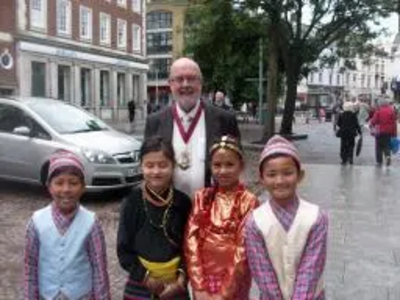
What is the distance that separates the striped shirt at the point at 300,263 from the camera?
12.1 ft


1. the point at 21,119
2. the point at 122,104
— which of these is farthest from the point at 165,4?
the point at 21,119

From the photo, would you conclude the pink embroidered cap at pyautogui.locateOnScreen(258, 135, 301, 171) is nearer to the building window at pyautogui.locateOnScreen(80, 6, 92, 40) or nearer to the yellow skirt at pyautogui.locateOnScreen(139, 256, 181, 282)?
the yellow skirt at pyautogui.locateOnScreen(139, 256, 181, 282)

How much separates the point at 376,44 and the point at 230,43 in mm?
6554

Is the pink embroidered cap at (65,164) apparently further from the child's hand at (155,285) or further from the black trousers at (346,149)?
the black trousers at (346,149)

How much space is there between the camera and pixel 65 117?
13.1 meters

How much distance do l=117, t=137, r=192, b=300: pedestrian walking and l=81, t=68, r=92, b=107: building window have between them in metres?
42.9

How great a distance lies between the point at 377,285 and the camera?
22.4ft

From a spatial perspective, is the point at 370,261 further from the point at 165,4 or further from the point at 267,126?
the point at 165,4

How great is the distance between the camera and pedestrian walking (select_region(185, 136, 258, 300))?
3.96m

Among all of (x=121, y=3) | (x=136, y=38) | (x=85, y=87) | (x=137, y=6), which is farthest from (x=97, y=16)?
(x=137, y=6)

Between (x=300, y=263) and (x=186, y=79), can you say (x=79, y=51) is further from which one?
(x=300, y=263)

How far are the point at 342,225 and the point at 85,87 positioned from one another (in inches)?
1529

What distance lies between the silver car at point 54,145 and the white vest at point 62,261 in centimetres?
782

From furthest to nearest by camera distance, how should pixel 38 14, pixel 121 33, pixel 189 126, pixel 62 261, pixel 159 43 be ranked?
pixel 159 43 → pixel 121 33 → pixel 38 14 → pixel 189 126 → pixel 62 261
